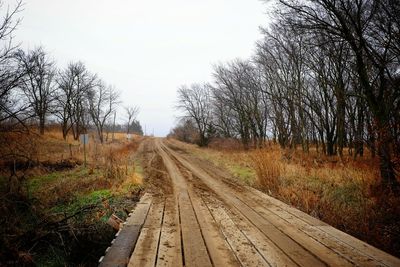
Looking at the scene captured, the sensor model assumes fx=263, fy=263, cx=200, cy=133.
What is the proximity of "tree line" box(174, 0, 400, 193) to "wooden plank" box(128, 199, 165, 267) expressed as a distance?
579 centimetres

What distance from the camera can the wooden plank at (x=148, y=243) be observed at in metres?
3.54

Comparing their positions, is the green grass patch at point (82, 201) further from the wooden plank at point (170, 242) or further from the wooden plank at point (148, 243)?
the wooden plank at point (170, 242)

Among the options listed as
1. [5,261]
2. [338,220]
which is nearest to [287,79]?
[338,220]

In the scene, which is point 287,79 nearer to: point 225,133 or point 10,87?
point 225,133

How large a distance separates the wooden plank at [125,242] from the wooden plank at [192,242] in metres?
0.81

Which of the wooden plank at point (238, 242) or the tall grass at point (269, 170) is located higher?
the tall grass at point (269, 170)

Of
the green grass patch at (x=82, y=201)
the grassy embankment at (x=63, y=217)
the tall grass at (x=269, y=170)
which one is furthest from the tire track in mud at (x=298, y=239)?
the green grass patch at (x=82, y=201)

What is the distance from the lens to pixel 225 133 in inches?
1412

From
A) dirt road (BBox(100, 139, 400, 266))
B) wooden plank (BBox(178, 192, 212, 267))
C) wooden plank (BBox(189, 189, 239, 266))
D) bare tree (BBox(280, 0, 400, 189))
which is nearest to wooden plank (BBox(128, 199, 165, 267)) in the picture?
dirt road (BBox(100, 139, 400, 266))

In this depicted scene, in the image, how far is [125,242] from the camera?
422 centimetres

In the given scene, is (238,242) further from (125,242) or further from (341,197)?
(341,197)

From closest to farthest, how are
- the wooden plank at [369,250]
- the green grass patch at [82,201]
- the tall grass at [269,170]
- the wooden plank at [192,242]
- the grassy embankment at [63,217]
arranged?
the wooden plank at [369,250] < the wooden plank at [192,242] < the grassy embankment at [63,217] < the green grass patch at [82,201] < the tall grass at [269,170]

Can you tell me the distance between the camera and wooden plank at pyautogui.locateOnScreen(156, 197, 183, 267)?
354cm

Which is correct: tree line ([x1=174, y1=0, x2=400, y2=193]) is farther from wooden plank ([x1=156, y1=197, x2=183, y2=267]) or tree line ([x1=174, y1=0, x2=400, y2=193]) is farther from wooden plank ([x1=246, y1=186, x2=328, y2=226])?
wooden plank ([x1=156, y1=197, x2=183, y2=267])
